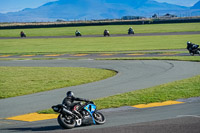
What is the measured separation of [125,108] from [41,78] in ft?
41.0

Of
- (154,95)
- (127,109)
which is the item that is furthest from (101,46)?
(127,109)

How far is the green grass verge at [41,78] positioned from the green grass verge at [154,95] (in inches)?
220

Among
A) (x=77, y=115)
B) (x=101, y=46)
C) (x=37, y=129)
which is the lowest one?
(x=101, y=46)

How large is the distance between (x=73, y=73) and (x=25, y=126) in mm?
16400

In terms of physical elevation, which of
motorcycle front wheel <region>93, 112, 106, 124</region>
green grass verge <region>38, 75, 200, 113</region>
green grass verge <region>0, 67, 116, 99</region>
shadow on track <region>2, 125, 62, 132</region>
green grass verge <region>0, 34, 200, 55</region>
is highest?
motorcycle front wheel <region>93, 112, 106, 124</region>

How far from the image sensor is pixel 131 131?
12.8 meters

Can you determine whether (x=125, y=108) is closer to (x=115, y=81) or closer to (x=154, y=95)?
(x=154, y=95)

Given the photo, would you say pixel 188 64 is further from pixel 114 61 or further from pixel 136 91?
pixel 136 91

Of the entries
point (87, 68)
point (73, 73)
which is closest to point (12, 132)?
point (73, 73)

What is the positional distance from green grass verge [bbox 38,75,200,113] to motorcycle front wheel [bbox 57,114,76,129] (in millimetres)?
3656

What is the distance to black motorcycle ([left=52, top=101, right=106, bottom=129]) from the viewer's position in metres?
13.1

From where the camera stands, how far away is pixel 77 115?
44.1ft

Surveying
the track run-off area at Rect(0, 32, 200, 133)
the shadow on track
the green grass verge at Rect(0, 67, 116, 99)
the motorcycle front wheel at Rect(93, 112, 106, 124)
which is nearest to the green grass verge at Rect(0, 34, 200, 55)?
the green grass verge at Rect(0, 67, 116, 99)

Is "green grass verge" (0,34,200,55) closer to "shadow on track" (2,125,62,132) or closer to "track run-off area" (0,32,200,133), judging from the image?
"track run-off area" (0,32,200,133)
